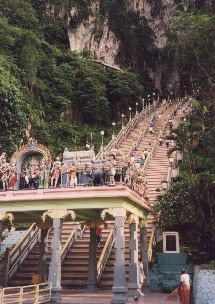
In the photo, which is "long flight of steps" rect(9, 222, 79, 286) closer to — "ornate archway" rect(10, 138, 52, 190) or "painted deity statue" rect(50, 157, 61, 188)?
"ornate archway" rect(10, 138, 52, 190)

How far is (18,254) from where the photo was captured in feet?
61.9

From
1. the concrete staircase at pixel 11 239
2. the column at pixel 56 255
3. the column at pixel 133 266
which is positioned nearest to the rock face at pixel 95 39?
the concrete staircase at pixel 11 239

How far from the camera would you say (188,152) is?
17.7 meters

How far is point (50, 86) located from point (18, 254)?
20562 millimetres

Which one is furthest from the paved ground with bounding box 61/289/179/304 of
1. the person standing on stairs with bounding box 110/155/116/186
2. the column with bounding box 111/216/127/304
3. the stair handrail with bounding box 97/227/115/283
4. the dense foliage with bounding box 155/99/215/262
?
the person standing on stairs with bounding box 110/155/116/186

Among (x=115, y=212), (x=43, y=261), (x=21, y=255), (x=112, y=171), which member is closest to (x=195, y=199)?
(x=112, y=171)

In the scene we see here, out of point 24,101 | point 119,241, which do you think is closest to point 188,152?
point 119,241

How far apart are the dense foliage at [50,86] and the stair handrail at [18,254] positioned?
9.23 metres

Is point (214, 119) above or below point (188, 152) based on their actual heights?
above

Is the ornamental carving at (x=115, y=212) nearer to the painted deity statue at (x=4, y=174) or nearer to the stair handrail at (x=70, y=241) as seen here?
the painted deity statue at (x=4, y=174)

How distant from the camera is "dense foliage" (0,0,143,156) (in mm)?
29553

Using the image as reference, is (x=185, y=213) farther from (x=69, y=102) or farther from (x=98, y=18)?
(x=98, y=18)

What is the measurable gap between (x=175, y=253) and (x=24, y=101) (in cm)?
1802

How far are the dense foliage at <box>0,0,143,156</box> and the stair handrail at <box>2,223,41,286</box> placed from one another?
9229 mm
